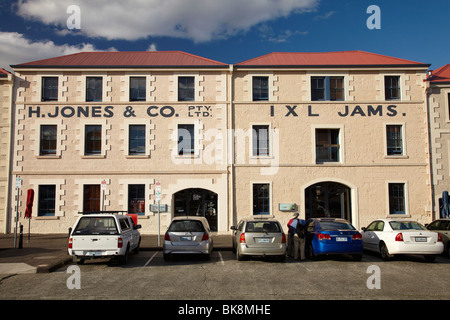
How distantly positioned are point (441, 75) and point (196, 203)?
16.0 metres

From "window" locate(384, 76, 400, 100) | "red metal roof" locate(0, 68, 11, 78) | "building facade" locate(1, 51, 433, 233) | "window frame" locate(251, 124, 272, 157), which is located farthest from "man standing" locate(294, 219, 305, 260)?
"red metal roof" locate(0, 68, 11, 78)

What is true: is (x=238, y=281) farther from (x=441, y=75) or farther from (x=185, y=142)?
(x=441, y=75)

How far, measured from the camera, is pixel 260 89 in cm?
2070

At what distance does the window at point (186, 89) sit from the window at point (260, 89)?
11.4ft

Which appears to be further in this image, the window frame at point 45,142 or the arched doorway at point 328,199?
the arched doorway at point 328,199

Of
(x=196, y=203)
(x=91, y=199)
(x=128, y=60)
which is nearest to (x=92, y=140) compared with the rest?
(x=91, y=199)

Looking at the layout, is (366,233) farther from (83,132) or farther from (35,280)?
(83,132)

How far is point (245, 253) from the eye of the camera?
11.9 m

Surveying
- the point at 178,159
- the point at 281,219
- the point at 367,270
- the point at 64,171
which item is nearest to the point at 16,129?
the point at 64,171

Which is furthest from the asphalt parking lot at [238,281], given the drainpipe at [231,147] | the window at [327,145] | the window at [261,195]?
the window at [327,145]

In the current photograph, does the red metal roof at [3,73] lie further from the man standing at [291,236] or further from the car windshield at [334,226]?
the car windshield at [334,226]

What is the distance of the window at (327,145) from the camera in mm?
20523

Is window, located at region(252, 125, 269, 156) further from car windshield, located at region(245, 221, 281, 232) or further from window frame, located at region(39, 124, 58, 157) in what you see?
window frame, located at region(39, 124, 58, 157)
